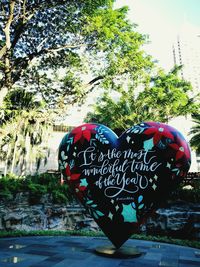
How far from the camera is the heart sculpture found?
480cm

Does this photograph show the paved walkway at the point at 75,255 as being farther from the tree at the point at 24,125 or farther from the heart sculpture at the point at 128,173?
the tree at the point at 24,125

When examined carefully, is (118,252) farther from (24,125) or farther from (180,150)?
(24,125)

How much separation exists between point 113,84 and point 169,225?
7265 mm

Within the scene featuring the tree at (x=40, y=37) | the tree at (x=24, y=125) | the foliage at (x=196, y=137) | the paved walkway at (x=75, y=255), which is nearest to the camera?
the paved walkway at (x=75, y=255)

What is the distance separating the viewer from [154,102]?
17.1m

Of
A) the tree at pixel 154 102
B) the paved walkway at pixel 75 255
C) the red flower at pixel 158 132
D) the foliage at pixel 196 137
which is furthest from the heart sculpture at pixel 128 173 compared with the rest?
the foliage at pixel 196 137

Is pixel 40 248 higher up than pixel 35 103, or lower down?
lower down

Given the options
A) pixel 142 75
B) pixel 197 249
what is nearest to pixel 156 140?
pixel 197 249

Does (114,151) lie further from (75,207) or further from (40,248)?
(75,207)

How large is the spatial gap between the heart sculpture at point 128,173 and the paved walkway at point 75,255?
575mm

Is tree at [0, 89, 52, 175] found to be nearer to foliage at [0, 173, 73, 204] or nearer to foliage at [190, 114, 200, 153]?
foliage at [0, 173, 73, 204]

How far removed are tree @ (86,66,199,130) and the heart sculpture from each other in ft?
36.4

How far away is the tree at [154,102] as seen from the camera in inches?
658

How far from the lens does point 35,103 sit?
14.5 m
